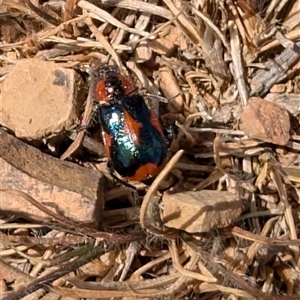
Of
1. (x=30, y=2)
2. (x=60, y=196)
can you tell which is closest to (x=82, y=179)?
(x=60, y=196)

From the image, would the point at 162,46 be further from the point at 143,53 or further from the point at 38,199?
the point at 38,199

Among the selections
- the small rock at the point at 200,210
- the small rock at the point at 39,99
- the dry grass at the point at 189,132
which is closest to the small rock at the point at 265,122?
the dry grass at the point at 189,132

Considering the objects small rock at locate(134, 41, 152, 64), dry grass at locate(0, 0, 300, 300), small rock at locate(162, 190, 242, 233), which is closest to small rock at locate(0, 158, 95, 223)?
dry grass at locate(0, 0, 300, 300)

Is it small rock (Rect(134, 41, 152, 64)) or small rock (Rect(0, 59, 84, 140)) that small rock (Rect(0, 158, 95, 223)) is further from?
small rock (Rect(134, 41, 152, 64))

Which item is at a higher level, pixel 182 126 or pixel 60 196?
pixel 182 126

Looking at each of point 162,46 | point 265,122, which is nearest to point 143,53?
point 162,46

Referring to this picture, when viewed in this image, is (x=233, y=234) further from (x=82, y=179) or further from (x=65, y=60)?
(x=65, y=60)
